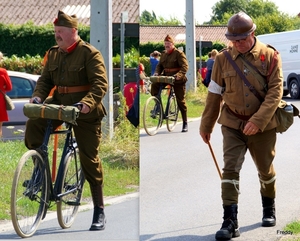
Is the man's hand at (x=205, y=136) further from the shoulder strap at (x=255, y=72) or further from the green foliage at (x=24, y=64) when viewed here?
the green foliage at (x=24, y=64)

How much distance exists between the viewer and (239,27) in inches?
275

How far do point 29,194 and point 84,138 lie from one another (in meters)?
0.48

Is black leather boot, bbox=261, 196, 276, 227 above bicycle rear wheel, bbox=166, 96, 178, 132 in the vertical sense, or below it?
below

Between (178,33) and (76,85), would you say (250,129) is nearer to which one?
(178,33)

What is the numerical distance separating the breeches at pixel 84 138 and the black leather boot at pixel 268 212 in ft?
3.56

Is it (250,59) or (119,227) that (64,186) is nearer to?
(119,227)

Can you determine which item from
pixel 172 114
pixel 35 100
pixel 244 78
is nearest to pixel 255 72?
pixel 244 78

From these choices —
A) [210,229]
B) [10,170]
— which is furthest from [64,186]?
[210,229]

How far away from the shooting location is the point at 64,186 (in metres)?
7.38

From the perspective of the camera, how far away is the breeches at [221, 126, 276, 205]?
288 inches

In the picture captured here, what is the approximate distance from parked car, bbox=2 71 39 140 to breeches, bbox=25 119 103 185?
76mm

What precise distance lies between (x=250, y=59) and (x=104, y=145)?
1039mm

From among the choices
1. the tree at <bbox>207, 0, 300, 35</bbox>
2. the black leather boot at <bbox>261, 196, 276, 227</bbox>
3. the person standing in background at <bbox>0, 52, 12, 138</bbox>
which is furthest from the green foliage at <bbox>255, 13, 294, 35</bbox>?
the person standing in background at <bbox>0, 52, 12, 138</bbox>

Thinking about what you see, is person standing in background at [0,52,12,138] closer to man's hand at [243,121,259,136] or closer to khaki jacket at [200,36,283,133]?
khaki jacket at [200,36,283,133]
